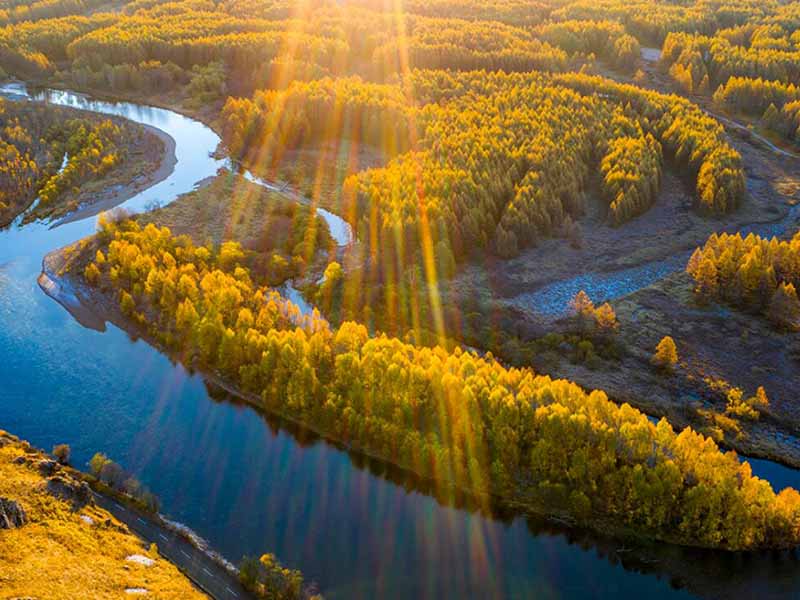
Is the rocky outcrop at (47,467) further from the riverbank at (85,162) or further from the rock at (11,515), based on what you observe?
the riverbank at (85,162)

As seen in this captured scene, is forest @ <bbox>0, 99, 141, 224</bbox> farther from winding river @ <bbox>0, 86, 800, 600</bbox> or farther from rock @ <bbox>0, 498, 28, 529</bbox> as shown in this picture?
rock @ <bbox>0, 498, 28, 529</bbox>

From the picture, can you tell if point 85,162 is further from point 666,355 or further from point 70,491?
point 666,355

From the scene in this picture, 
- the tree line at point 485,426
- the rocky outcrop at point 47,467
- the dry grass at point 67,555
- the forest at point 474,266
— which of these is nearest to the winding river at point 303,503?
the forest at point 474,266

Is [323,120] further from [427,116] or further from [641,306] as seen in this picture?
[641,306]

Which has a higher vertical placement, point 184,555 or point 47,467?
point 47,467

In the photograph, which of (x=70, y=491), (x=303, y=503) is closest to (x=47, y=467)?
(x=70, y=491)

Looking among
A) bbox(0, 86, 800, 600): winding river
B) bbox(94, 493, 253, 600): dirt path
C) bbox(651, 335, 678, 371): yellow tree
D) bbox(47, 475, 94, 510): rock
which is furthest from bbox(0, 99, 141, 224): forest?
bbox(651, 335, 678, 371): yellow tree
